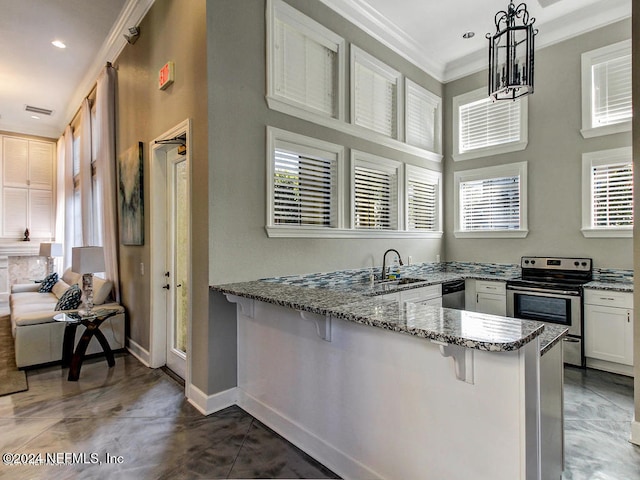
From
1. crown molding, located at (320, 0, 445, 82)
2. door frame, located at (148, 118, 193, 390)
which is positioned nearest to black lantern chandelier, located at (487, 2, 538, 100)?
crown molding, located at (320, 0, 445, 82)

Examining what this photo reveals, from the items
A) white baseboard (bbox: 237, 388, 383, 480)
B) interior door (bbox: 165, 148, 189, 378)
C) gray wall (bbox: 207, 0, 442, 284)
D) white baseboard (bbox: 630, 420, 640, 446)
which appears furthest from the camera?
interior door (bbox: 165, 148, 189, 378)

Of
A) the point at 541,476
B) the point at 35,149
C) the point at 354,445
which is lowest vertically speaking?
the point at 354,445

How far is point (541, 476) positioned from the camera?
57.1 inches

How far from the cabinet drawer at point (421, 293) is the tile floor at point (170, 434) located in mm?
1490

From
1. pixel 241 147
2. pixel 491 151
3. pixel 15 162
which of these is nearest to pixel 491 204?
pixel 491 151

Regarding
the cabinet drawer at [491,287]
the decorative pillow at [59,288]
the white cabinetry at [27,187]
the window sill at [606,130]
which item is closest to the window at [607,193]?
the window sill at [606,130]

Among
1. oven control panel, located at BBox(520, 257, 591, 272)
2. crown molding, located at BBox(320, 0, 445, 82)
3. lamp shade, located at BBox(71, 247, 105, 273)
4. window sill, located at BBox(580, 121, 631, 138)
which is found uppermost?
crown molding, located at BBox(320, 0, 445, 82)

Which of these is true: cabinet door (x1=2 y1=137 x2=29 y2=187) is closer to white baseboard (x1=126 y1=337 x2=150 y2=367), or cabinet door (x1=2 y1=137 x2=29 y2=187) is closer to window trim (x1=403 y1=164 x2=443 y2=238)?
white baseboard (x1=126 y1=337 x2=150 y2=367)

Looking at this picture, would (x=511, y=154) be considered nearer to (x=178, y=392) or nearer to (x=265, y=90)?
(x=265, y=90)

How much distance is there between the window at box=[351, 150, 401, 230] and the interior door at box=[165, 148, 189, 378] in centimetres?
184

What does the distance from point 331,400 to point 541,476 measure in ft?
3.51

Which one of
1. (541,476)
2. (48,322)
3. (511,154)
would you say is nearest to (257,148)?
(541,476)

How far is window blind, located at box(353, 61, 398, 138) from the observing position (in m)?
3.87

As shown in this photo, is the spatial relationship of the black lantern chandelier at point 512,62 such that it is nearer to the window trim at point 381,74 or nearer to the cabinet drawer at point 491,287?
the window trim at point 381,74
